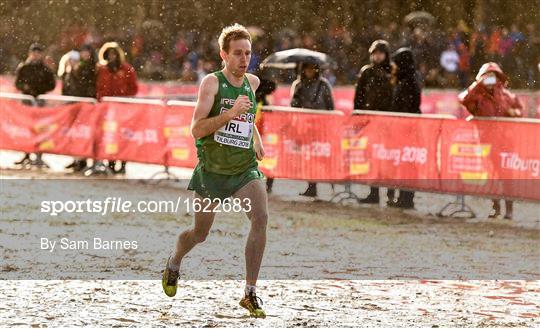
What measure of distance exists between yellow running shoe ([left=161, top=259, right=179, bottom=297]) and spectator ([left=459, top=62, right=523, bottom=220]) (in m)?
6.84

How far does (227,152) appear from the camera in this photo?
866cm

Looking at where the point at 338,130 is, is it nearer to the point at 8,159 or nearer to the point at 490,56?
the point at 8,159

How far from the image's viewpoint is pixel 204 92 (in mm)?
8578

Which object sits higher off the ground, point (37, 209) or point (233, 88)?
point (233, 88)

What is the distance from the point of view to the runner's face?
8.44 m

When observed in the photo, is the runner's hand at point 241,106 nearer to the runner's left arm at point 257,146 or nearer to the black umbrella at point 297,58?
the runner's left arm at point 257,146

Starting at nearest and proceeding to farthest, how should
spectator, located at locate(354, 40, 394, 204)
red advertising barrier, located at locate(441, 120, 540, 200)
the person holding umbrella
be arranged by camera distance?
red advertising barrier, located at locate(441, 120, 540, 200) → spectator, located at locate(354, 40, 394, 204) → the person holding umbrella

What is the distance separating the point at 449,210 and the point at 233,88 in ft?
25.2

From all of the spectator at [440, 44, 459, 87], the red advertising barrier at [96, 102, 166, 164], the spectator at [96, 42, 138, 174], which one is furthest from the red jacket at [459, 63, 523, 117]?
the spectator at [440, 44, 459, 87]

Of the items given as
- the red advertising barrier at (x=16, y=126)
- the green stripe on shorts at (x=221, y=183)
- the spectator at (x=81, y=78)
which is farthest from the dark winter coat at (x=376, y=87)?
the green stripe on shorts at (x=221, y=183)

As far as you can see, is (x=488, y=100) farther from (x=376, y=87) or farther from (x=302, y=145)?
(x=302, y=145)

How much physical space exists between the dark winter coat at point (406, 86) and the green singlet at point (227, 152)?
7785 millimetres

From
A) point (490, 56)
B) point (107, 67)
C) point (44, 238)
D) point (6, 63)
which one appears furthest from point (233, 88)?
point (6, 63)

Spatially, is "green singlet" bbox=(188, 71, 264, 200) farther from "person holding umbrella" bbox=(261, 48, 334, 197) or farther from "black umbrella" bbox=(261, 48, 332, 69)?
"black umbrella" bbox=(261, 48, 332, 69)
